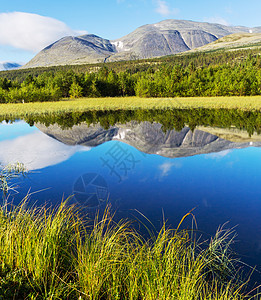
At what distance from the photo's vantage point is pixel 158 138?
19.7 meters

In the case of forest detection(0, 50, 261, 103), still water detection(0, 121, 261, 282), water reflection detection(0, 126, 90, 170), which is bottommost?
still water detection(0, 121, 261, 282)

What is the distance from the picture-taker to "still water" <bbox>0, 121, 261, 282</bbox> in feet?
24.4

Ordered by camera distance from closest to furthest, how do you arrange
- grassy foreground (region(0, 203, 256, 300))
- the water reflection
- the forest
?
grassy foreground (region(0, 203, 256, 300)) → the water reflection → the forest

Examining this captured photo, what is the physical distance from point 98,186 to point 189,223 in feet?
14.6

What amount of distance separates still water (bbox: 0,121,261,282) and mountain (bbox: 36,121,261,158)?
70 mm

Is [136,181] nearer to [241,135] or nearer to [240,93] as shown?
[241,135]

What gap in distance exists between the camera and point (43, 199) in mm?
8508

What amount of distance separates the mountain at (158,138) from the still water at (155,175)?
0.07m

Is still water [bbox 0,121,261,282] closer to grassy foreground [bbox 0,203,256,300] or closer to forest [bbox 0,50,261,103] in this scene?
grassy foreground [bbox 0,203,256,300]

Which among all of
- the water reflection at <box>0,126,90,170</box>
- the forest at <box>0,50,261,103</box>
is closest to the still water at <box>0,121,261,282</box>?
the water reflection at <box>0,126,90,170</box>

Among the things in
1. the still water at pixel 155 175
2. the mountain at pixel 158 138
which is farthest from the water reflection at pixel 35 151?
the mountain at pixel 158 138

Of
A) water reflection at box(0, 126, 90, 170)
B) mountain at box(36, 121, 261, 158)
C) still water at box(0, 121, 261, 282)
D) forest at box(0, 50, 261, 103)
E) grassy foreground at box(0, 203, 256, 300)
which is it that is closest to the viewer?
grassy foreground at box(0, 203, 256, 300)

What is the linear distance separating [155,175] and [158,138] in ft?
28.7

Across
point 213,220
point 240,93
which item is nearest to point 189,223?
point 213,220
